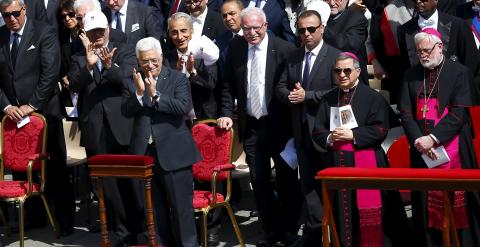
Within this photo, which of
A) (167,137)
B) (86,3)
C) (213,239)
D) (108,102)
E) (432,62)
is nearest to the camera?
(432,62)

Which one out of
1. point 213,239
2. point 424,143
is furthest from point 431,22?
point 213,239

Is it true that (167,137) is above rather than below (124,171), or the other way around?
above

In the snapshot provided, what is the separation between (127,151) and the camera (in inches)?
410

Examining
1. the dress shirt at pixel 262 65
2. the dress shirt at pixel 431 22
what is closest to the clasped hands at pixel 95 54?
the dress shirt at pixel 262 65

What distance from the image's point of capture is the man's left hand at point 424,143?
9156mm

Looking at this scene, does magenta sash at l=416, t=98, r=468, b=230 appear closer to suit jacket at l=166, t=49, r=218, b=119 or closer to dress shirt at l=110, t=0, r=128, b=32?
suit jacket at l=166, t=49, r=218, b=119

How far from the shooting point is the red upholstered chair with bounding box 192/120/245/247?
401 inches

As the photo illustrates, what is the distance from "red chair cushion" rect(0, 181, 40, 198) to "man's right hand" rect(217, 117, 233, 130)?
6.43 feet

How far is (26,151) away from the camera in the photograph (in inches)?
439

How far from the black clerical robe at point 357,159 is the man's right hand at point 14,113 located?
10.6 feet

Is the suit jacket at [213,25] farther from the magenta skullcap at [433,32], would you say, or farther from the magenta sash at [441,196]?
the magenta sash at [441,196]

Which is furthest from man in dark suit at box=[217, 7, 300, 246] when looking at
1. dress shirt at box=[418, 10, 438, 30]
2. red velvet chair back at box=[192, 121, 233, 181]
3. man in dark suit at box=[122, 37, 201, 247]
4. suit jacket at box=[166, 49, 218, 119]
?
dress shirt at box=[418, 10, 438, 30]

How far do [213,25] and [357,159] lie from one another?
106 inches

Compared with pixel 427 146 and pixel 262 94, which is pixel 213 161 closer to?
pixel 262 94
